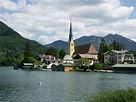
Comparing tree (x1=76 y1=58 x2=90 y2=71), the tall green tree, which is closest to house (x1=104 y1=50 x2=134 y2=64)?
the tall green tree

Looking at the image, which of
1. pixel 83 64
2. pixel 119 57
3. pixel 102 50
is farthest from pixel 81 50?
pixel 83 64

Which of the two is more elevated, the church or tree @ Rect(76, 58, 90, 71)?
the church

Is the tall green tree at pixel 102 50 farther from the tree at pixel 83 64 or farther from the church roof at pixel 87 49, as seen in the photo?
the tree at pixel 83 64

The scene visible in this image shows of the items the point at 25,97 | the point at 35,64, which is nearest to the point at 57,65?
the point at 35,64

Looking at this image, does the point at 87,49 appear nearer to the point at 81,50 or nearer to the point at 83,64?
the point at 81,50

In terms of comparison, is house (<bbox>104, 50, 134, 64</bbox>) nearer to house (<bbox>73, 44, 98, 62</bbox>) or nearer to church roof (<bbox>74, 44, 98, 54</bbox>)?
house (<bbox>73, 44, 98, 62</bbox>)

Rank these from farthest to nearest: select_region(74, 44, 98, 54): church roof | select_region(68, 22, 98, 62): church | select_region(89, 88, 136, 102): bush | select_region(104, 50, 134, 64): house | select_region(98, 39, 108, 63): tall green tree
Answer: select_region(74, 44, 98, 54): church roof
select_region(68, 22, 98, 62): church
select_region(98, 39, 108, 63): tall green tree
select_region(104, 50, 134, 64): house
select_region(89, 88, 136, 102): bush

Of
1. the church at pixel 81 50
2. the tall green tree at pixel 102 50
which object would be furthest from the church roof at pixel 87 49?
the tall green tree at pixel 102 50

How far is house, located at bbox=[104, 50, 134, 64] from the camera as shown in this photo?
11594 cm

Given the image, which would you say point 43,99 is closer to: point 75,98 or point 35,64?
point 75,98

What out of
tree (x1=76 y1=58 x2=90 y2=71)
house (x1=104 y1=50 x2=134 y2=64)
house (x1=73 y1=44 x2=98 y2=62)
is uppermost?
house (x1=73 y1=44 x2=98 y2=62)

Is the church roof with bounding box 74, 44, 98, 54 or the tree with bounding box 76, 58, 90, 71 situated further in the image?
the church roof with bounding box 74, 44, 98, 54

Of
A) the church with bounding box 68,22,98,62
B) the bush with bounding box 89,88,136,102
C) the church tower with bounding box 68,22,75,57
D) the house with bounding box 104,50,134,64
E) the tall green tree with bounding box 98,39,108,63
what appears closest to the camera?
the bush with bounding box 89,88,136,102

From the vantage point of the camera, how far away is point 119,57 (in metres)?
117
